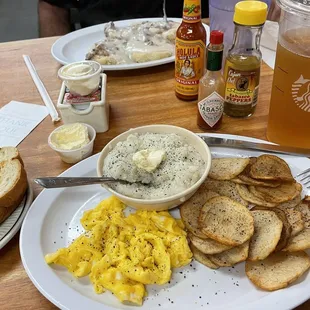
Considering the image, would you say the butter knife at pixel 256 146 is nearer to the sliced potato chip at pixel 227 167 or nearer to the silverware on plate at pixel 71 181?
the sliced potato chip at pixel 227 167

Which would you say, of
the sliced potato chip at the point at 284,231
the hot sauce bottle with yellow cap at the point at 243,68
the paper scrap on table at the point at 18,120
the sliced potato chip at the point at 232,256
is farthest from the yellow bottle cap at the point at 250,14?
the paper scrap on table at the point at 18,120

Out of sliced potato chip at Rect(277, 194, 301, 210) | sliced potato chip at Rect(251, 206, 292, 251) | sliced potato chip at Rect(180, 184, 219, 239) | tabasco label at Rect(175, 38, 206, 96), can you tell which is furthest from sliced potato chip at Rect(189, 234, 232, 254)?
tabasco label at Rect(175, 38, 206, 96)

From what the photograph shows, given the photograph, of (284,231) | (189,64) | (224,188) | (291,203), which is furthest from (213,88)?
(284,231)

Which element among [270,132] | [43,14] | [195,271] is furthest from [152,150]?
[43,14]

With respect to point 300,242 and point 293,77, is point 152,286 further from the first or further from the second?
point 293,77

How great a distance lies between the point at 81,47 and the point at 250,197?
4.46 feet

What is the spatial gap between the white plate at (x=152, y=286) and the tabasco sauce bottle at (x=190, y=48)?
0.66 meters

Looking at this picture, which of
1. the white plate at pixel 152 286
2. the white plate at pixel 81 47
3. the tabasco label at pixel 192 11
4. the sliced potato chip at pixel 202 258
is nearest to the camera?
the white plate at pixel 152 286

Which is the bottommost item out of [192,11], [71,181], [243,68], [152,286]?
[152,286]

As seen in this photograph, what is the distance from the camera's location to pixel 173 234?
1.07 m

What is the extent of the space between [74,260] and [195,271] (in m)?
0.32

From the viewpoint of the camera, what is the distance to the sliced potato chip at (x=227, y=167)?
1215 millimetres

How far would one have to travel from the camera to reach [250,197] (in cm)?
116

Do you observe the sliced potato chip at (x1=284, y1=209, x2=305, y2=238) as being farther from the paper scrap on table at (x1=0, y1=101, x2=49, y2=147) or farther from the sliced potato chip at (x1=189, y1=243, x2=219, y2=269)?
the paper scrap on table at (x1=0, y1=101, x2=49, y2=147)
